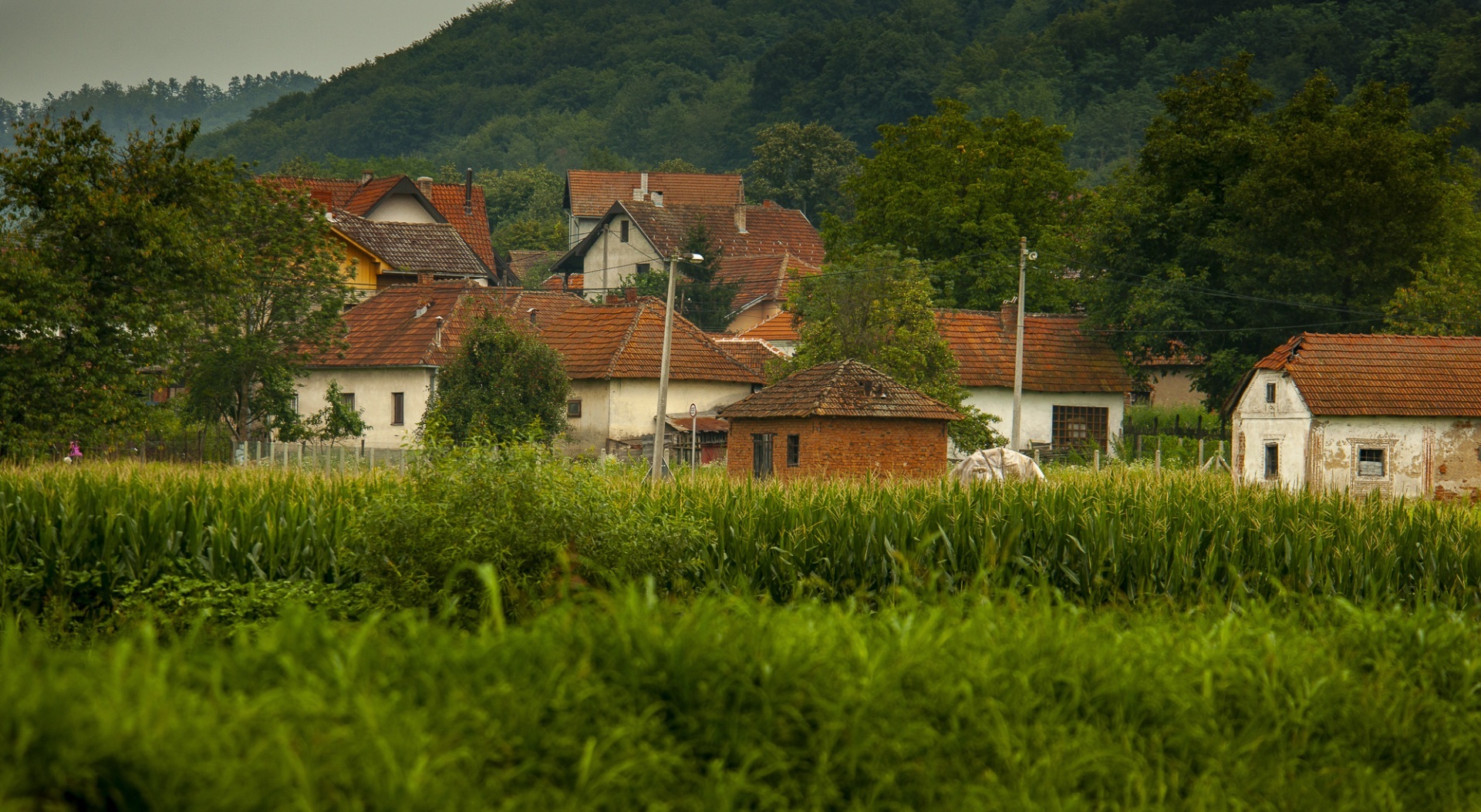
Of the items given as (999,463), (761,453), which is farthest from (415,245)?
(999,463)

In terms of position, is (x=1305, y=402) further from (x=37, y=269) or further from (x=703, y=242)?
(x=703, y=242)

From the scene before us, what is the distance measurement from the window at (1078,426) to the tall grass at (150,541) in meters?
39.2

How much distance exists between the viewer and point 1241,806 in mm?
6418

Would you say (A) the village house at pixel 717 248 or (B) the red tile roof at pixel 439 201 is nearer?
(B) the red tile roof at pixel 439 201

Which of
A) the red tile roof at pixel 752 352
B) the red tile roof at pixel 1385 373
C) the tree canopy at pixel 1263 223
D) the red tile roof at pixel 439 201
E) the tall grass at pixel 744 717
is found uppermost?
the red tile roof at pixel 439 201

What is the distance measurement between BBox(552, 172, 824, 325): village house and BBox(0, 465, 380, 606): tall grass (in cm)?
5664

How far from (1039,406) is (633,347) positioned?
14.3m

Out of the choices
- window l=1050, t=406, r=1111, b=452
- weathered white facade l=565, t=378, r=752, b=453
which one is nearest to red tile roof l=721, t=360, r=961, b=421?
weathered white facade l=565, t=378, r=752, b=453

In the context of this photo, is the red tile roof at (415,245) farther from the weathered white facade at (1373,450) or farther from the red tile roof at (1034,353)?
the weathered white facade at (1373,450)

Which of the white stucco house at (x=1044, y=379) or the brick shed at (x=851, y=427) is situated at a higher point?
the white stucco house at (x=1044, y=379)

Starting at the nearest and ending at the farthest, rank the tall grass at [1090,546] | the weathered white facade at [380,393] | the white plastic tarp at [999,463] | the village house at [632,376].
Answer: the tall grass at [1090,546]
the white plastic tarp at [999,463]
the village house at [632,376]
the weathered white facade at [380,393]

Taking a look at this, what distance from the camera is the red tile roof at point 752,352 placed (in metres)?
52.1

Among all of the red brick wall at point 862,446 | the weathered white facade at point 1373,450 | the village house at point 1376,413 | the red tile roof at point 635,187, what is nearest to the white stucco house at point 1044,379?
the weathered white facade at point 1373,450

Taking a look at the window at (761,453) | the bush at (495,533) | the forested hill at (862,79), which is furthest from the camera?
the forested hill at (862,79)
